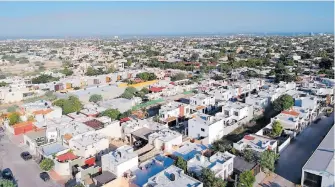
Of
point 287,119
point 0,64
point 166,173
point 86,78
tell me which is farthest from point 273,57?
point 0,64

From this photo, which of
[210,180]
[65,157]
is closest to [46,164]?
[65,157]

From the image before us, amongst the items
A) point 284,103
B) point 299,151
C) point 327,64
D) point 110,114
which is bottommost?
point 299,151

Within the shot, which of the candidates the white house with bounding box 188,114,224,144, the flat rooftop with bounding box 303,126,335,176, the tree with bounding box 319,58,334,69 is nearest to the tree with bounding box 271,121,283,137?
the flat rooftop with bounding box 303,126,335,176

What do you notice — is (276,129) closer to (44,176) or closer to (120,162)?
(120,162)

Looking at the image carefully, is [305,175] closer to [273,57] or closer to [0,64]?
[273,57]

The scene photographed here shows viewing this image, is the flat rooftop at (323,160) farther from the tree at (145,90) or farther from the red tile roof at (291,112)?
the tree at (145,90)

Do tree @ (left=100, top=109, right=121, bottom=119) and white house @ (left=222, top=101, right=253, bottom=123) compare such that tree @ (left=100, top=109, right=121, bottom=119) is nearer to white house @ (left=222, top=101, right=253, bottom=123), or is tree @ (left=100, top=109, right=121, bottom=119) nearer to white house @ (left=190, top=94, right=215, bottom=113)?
white house @ (left=190, top=94, right=215, bottom=113)
